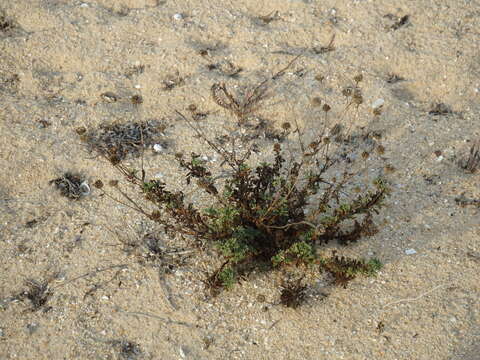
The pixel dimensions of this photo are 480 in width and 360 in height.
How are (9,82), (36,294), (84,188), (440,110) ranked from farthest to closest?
(9,82) → (440,110) → (84,188) → (36,294)

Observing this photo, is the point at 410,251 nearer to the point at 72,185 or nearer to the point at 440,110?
the point at 440,110

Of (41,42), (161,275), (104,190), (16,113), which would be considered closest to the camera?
(161,275)

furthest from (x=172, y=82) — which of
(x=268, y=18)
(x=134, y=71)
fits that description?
(x=268, y=18)

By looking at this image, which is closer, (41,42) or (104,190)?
(104,190)

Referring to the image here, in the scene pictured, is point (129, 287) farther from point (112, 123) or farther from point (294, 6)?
point (294, 6)

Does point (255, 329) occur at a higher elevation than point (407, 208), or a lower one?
lower

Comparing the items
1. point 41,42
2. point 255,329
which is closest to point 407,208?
point 255,329

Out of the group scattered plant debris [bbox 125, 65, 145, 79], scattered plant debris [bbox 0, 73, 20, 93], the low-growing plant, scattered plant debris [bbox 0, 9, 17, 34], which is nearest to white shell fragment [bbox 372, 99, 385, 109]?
the low-growing plant
